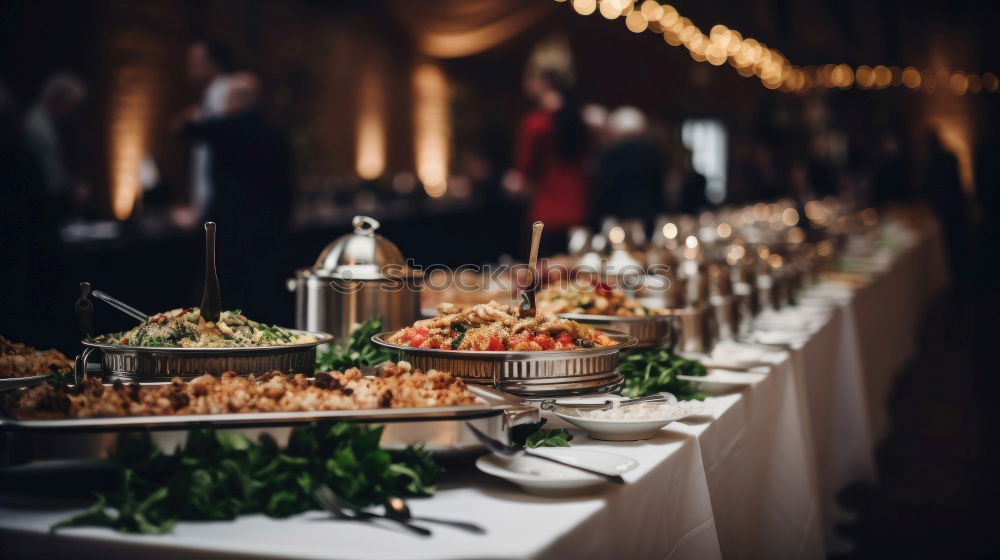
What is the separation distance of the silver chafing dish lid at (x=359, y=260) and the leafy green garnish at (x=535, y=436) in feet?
2.51

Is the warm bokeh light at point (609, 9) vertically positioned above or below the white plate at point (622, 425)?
above

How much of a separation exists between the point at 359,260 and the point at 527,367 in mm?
677

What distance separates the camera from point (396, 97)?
1224cm

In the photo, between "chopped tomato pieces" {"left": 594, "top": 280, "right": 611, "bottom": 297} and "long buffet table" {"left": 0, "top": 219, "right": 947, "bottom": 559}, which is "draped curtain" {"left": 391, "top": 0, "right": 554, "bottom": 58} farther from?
"chopped tomato pieces" {"left": 594, "top": 280, "right": 611, "bottom": 297}

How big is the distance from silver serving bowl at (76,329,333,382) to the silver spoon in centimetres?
55

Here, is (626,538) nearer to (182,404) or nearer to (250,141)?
(182,404)

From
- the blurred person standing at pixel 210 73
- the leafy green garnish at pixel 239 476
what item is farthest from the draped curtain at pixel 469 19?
the leafy green garnish at pixel 239 476

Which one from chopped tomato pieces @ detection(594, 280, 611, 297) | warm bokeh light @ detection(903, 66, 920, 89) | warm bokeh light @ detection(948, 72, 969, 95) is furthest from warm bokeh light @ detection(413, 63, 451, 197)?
chopped tomato pieces @ detection(594, 280, 611, 297)

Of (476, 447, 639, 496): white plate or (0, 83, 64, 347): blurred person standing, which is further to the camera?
(0, 83, 64, 347): blurred person standing

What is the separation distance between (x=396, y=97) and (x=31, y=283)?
352 inches

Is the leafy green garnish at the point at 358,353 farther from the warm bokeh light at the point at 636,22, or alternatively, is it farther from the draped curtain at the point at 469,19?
the draped curtain at the point at 469,19

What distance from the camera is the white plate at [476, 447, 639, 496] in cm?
136

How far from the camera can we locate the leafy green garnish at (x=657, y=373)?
6.93ft

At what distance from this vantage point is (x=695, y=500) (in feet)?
5.61
